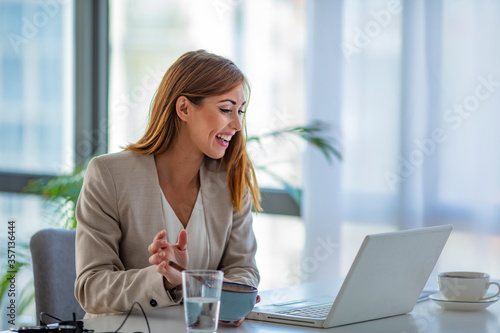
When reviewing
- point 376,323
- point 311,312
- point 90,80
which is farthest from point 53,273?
point 90,80

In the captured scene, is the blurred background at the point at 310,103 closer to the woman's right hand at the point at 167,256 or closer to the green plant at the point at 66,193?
the green plant at the point at 66,193

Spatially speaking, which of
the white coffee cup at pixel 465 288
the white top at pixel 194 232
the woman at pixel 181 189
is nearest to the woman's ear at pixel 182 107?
the woman at pixel 181 189

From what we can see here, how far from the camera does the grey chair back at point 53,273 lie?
6.00 feet

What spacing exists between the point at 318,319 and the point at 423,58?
5.36ft

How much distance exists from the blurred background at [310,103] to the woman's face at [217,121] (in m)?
0.47

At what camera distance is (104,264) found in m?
1.69

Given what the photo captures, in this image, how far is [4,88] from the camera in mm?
3904

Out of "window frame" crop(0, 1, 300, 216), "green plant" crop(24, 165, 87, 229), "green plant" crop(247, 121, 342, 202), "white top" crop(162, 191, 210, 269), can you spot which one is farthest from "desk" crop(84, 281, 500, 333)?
"window frame" crop(0, 1, 300, 216)

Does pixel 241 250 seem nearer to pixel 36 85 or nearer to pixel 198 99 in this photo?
pixel 198 99

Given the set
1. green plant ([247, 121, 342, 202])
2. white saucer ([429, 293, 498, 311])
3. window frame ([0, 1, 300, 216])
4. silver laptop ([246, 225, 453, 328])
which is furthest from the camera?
window frame ([0, 1, 300, 216])

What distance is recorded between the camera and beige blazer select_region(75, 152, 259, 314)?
158 centimetres

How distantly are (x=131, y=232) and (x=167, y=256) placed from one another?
0.37 metres

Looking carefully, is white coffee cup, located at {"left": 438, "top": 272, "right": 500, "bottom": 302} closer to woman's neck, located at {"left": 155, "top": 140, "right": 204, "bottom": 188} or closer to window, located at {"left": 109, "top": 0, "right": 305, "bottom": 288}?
woman's neck, located at {"left": 155, "top": 140, "right": 204, "bottom": 188}

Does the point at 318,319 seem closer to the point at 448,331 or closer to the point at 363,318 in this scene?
the point at 363,318
